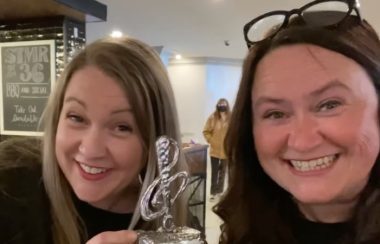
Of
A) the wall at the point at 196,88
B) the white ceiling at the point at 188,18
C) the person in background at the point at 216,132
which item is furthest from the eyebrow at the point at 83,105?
the wall at the point at 196,88

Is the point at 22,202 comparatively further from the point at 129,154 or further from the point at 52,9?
the point at 52,9

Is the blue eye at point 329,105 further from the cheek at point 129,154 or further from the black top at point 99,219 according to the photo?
the black top at point 99,219

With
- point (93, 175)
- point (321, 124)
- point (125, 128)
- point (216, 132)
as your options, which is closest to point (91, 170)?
point (93, 175)

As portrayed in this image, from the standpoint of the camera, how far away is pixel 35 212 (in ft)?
3.38

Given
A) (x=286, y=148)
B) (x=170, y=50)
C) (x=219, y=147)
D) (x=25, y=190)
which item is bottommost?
(x=219, y=147)

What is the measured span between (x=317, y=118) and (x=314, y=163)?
87 millimetres

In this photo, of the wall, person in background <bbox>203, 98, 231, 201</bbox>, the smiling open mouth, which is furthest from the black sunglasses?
the wall

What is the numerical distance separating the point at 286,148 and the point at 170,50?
7315 millimetres

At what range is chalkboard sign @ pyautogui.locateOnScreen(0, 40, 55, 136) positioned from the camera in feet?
7.57

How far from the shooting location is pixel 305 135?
83 centimetres

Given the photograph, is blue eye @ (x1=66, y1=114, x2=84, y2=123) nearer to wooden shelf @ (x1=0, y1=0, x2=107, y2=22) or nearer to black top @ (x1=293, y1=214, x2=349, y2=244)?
black top @ (x1=293, y1=214, x2=349, y2=244)

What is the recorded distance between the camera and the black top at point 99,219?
108cm

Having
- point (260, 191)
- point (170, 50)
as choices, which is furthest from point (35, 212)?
point (170, 50)

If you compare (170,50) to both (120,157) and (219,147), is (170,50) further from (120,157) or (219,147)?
(120,157)
